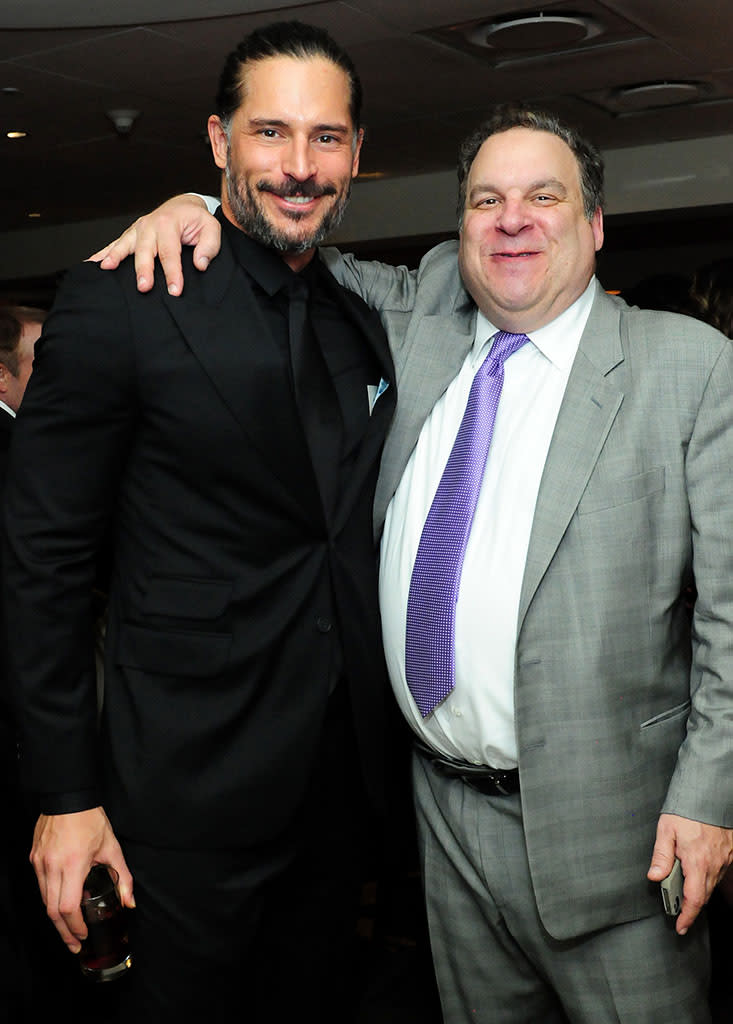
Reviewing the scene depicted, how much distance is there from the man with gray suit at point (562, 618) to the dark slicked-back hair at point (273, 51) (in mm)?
251

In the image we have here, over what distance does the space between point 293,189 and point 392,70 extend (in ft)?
15.5

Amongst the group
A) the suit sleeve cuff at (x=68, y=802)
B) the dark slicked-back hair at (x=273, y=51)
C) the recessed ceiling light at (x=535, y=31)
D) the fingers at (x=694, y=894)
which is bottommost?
the fingers at (x=694, y=894)

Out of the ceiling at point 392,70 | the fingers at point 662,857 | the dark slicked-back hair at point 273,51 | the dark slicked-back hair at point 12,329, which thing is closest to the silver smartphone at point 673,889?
the fingers at point 662,857

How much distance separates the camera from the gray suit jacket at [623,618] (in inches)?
63.9

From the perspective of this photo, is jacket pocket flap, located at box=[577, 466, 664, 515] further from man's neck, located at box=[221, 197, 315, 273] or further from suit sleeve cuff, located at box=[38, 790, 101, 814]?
suit sleeve cuff, located at box=[38, 790, 101, 814]

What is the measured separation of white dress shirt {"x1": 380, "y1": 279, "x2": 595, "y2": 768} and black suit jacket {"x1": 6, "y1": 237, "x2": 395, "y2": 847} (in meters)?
0.15

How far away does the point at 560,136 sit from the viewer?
1819 mm

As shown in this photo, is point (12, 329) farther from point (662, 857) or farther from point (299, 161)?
point (662, 857)

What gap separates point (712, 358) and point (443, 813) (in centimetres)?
88

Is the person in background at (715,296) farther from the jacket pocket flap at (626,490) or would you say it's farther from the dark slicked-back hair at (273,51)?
the dark slicked-back hair at (273,51)

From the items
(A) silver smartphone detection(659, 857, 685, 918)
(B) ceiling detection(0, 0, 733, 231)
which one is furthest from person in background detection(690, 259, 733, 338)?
(B) ceiling detection(0, 0, 733, 231)

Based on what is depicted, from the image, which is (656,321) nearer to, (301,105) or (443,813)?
(301,105)

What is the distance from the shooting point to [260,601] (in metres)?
1.65

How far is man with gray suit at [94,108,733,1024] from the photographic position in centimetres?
163
